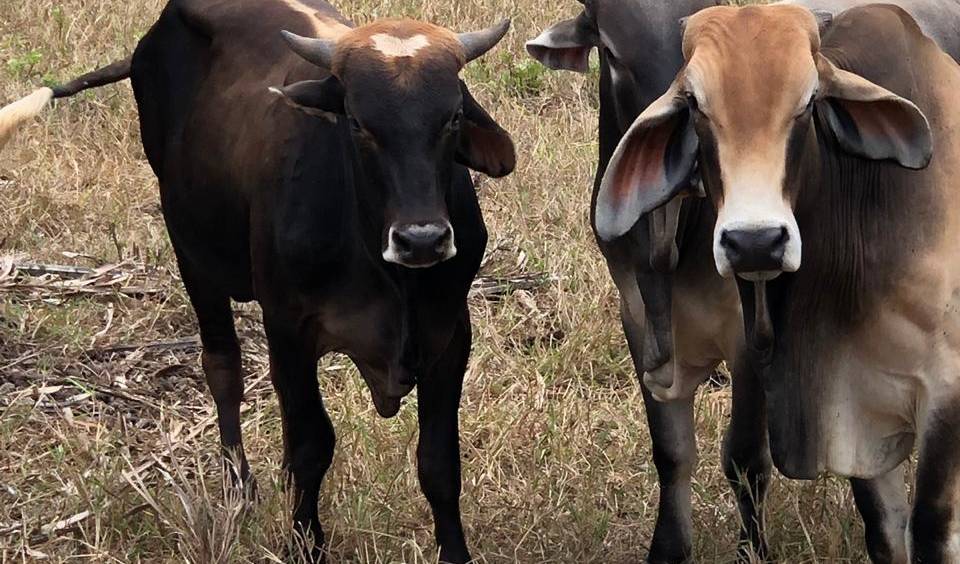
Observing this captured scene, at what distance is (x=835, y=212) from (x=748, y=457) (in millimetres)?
791

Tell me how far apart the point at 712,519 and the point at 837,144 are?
1352mm

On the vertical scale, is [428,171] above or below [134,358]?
above

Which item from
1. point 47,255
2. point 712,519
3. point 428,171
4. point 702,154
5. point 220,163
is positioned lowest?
point 47,255

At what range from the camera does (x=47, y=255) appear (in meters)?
5.99

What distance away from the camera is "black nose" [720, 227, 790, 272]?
116 inches

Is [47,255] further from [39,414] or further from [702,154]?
[702,154]

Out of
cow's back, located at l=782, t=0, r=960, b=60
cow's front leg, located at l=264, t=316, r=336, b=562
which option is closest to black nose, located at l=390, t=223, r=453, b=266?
cow's front leg, located at l=264, t=316, r=336, b=562

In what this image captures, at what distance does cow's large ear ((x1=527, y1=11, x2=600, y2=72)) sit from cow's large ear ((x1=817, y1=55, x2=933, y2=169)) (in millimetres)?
774

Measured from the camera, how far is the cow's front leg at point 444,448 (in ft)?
13.5

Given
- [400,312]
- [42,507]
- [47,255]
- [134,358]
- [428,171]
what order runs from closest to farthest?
[428,171]
[400,312]
[42,507]
[134,358]
[47,255]

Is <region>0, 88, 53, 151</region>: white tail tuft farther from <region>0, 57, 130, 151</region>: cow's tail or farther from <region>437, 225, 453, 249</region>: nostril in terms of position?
<region>437, 225, 453, 249</region>: nostril

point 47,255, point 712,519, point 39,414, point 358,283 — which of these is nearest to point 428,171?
point 358,283

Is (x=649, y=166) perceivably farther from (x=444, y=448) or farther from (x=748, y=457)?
(x=444, y=448)

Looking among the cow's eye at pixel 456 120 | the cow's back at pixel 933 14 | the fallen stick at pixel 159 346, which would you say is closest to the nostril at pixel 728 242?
the cow's eye at pixel 456 120
